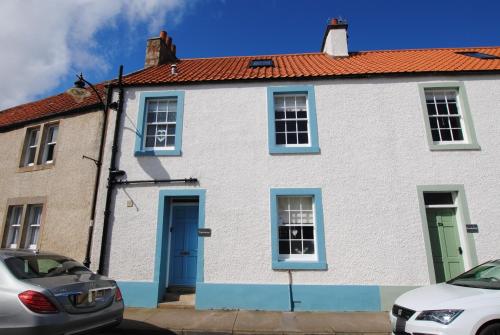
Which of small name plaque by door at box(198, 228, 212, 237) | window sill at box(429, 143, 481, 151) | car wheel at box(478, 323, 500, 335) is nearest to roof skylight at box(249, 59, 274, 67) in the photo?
window sill at box(429, 143, 481, 151)

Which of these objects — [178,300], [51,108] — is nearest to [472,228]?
[178,300]

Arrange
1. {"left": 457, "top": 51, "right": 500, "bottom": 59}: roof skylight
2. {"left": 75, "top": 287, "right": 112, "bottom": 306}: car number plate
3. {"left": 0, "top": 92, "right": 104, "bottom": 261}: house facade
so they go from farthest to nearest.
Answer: {"left": 457, "top": 51, "right": 500, "bottom": 59}: roof skylight < {"left": 0, "top": 92, "right": 104, "bottom": 261}: house facade < {"left": 75, "top": 287, "right": 112, "bottom": 306}: car number plate

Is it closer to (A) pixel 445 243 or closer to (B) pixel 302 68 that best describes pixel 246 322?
(A) pixel 445 243

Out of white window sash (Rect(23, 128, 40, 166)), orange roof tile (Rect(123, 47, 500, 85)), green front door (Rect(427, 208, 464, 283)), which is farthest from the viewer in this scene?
white window sash (Rect(23, 128, 40, 166))

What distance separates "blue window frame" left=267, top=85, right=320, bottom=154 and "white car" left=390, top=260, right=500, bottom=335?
4.37 m

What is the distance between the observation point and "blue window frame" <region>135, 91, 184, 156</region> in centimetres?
844

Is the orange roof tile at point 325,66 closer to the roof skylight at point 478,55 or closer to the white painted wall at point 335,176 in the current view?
the roof skylight at point 478,55

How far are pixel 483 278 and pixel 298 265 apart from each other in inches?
145

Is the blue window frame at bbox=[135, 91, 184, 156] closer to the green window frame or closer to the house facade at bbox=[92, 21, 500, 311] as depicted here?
the house facade at bbox=[92, 21, 500, 311]

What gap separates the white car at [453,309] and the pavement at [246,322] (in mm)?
1572

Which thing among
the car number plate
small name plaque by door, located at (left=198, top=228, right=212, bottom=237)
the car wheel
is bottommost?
the car wheel

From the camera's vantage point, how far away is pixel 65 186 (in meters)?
8.99

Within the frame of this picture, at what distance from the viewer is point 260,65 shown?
10523 millimetres

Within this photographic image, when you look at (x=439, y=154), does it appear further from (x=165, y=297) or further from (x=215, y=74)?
(x=165, y=297)
